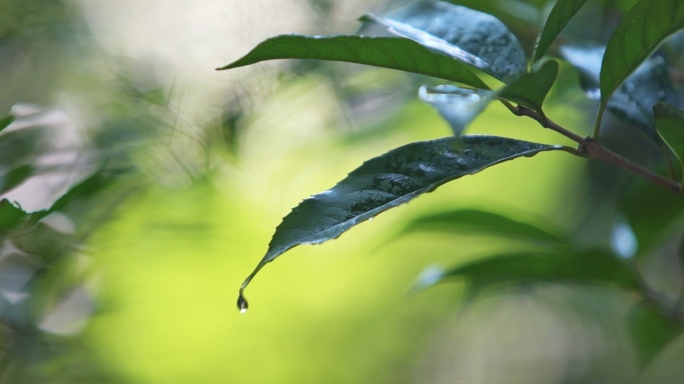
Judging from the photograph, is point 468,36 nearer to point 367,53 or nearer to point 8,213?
point 367,53

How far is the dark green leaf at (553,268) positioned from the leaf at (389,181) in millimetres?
273

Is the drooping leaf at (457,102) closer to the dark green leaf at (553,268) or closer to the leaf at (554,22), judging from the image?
the leaf at (554,22)

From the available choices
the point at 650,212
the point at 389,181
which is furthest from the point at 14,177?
the point at 650,212

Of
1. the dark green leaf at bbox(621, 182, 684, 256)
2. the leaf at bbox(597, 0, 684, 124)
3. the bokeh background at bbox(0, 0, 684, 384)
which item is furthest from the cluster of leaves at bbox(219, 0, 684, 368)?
the bokeh background at bbox(0, 0, 684, 384)

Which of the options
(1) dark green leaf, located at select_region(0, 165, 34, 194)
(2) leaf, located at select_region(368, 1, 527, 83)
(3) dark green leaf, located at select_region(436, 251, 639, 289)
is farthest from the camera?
(3) dark green leaf, located at select_region(436, 251, 639, 289)

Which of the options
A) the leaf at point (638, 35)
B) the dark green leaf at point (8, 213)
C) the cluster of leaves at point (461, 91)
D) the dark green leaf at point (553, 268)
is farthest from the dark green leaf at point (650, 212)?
the dark green leaf at point (8, 213)

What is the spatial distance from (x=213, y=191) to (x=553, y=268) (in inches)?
19.3

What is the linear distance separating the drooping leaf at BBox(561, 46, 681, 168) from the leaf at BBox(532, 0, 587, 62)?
14cm

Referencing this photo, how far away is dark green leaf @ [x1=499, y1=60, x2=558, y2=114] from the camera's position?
356 mm

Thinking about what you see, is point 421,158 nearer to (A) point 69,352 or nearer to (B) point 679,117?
(B) point 679,117

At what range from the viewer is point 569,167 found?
1.38 m

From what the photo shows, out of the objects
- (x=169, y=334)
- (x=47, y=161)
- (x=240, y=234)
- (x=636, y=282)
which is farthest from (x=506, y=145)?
(x=169, y=334)

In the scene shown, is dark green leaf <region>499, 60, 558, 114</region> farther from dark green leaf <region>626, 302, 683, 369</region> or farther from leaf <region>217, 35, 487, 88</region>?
dark green leaf <region>626, 302, 683, 369</region>

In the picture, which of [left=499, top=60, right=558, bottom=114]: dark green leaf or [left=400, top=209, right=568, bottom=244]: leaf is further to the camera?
[left=400, top=209, right=568, bottom=244]: leaf
